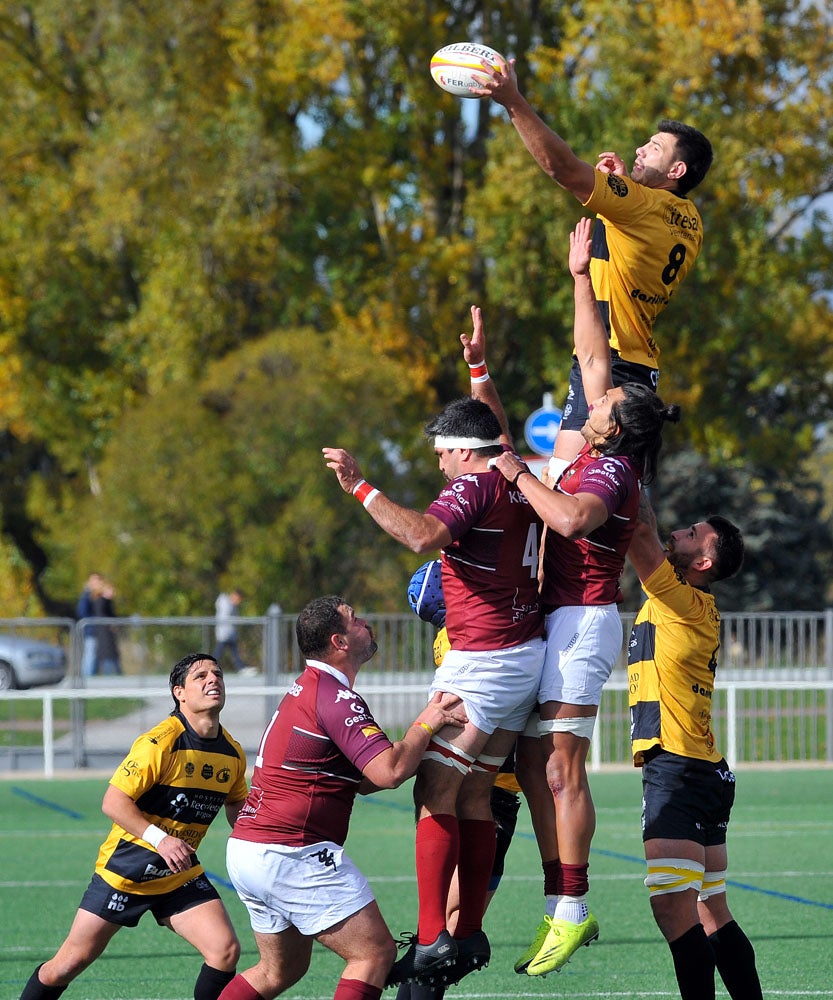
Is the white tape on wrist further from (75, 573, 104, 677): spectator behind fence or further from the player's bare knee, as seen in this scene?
(75, 573, 104, 677): spectator behind fence

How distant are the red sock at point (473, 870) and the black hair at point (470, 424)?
5.14ft

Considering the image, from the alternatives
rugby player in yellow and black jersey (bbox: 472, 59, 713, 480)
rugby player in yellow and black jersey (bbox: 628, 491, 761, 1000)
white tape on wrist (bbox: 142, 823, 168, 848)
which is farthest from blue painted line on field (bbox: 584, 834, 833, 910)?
white tape on wrist (bbox: 142, 823, 168, 848)

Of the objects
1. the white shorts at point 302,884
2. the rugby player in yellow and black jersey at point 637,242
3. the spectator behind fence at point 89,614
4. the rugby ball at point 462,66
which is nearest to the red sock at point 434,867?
the white shorts at point 302,884

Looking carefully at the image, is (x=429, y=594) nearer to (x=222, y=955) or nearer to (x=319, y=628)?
(x=319, y=628)

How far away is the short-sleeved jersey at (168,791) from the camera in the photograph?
716 centimetres

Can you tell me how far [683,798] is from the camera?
7.04m

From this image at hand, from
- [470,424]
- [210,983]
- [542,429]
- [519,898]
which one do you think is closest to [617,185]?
[470,424]

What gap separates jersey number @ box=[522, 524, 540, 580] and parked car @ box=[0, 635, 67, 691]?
14.2 m

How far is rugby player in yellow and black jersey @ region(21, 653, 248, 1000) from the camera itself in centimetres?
706

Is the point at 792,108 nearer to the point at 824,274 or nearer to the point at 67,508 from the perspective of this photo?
the point at 824,274

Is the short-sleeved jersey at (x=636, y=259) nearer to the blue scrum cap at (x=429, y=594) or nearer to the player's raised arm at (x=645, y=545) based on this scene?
the player's raised arm at (x=645, y=545)

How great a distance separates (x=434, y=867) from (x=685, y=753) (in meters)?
1.35

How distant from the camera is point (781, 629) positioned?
19484 mm

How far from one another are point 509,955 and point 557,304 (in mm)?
18440
